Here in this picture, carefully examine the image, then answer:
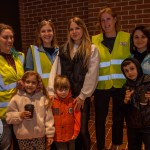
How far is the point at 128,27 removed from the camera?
174 inches

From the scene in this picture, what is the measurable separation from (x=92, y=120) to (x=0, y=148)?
238 cm

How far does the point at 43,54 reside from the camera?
3021mm

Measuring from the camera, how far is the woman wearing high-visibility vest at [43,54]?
3.00 meters

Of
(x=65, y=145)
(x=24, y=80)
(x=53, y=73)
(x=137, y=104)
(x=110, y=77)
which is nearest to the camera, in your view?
(x=137, y=104)

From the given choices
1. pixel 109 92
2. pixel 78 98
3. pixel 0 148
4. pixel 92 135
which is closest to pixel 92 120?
pixel 92 135

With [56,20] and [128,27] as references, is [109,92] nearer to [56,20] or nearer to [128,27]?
[128,27]

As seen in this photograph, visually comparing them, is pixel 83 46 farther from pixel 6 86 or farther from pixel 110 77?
pixel 6 86

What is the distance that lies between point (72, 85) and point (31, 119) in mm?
591

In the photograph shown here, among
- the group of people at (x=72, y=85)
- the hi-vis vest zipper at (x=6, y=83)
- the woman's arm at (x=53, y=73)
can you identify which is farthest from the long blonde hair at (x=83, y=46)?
the hi-vis vest zipper at (x=6, y=83)

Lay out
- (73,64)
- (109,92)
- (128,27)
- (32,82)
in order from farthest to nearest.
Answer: (128,27)
(109,92)
(73,64)
(32,82)

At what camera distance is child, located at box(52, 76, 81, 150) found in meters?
2.74

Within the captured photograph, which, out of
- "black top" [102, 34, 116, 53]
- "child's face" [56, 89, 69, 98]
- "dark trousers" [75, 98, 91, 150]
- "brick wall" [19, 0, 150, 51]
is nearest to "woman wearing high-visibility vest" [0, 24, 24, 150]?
"child's face" [56, 89, 69, 98]

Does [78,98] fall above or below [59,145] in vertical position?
above

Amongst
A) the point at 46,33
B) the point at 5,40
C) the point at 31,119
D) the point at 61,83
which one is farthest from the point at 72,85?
the point at 5,40
